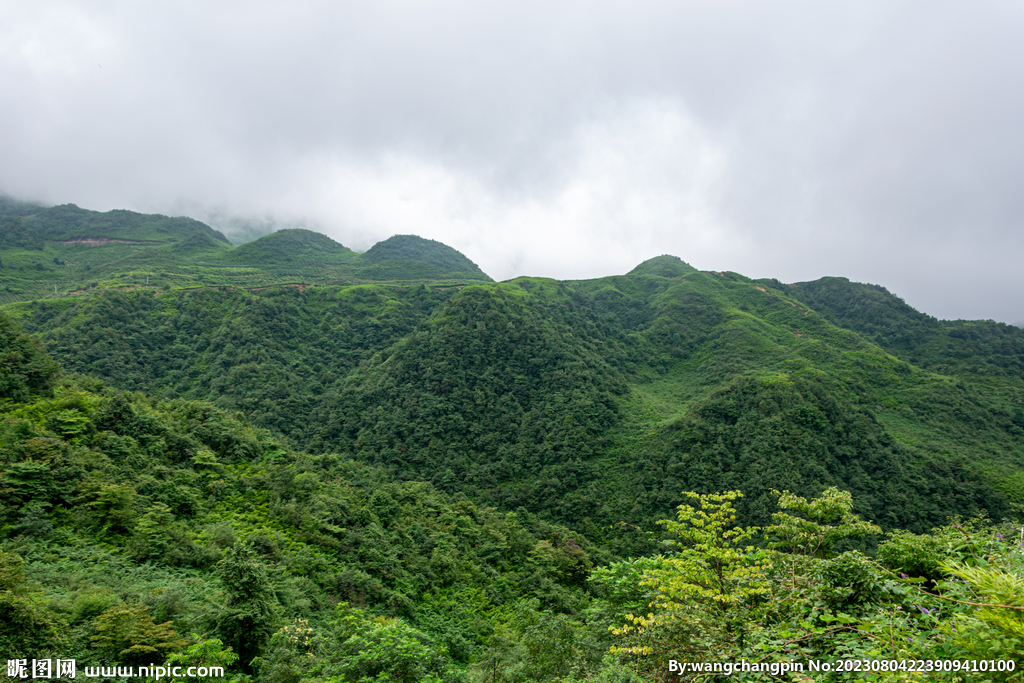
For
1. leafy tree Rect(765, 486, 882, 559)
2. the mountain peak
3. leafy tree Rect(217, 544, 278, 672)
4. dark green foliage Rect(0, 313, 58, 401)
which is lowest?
leafy tree Rect(217, 544, 278, 672)

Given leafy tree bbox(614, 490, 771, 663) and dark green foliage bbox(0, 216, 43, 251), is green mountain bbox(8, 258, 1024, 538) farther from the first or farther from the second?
dark green foliage bbox(0, 216, 43, 251)

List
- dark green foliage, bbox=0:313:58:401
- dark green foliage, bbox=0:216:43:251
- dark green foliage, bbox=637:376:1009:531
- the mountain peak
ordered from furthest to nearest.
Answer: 1. the mountain peak
2. dark green foliage, bbox=0:216:43:251
3. dark green foliage, bbox=637:376:1009:531
4. dark green foliage, bbox=0:313:58:401

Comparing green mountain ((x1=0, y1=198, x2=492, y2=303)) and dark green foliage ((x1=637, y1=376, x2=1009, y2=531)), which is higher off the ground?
green mountain ((x1=0, y1=198, x2=492, y2=303))

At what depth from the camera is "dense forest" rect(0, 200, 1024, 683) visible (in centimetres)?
675

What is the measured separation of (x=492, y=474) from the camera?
4184 centimetres

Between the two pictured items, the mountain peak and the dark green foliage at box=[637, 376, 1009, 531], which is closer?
the dark green foliage at box=[637, 376, 1009, 531]

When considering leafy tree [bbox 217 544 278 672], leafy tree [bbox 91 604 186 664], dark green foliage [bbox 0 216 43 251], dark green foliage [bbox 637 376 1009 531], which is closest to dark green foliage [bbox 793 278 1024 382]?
dark green foliage [bbox 637 376 1009 531]

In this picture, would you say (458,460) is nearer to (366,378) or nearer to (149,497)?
(366,378)

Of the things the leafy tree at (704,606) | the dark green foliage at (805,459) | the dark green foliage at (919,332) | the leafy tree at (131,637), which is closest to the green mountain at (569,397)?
the dark green foliage at (805,459)

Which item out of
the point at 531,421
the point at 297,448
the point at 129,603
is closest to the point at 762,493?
the point at 531,421

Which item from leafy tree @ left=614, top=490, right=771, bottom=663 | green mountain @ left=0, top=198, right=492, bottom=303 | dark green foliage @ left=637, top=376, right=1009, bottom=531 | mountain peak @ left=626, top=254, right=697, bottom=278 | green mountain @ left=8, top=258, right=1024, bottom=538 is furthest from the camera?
mountain peak @ left=626, top=254, right=697, bottom=278

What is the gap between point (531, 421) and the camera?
48688 mm

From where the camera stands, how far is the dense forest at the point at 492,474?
6.75 metres

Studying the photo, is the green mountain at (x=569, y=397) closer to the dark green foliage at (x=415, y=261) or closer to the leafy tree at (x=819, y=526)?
the leafy tree at (x=819, y=526)
